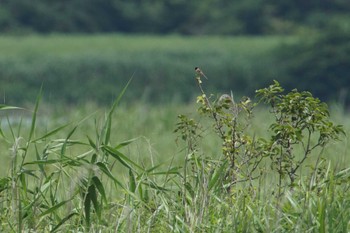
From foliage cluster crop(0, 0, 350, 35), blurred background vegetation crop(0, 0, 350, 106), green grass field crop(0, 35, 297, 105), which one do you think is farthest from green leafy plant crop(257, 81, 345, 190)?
foliage cluster crop(0, 0, 350, 35)

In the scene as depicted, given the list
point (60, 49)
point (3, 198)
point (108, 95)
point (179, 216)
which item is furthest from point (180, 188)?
point (60, 49)

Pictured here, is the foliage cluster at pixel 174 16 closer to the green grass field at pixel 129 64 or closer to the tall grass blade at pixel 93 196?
the green grass field at pixel 129 64

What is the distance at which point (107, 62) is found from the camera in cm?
3634

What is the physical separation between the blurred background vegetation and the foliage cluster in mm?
33

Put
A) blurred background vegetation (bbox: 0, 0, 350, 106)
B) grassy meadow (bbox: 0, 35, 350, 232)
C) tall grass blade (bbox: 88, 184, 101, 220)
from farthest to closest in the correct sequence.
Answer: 1. blurred background vegetation (bbox: 0, 0, 350, 106)
2. tall grass blade (bbox: 88, 184, 101, 220)
3. grassy meadow (bbox: 0, 35, 350, 232)

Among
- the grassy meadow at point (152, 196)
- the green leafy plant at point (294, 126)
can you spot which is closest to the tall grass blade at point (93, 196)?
the grassy meadow at point (152, 196)

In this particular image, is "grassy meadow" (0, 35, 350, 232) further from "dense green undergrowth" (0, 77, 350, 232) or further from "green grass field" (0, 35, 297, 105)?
"green grass field" (0, 35, 297, 105)

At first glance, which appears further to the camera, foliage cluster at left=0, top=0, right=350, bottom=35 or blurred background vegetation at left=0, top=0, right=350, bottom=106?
foliage cluster at left=0, top=0, right=350, bottom=35

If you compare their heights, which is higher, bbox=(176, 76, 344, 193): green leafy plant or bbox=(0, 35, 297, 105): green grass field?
bbox=(0, 35, 297, 105): green grass field

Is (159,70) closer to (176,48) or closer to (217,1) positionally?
(176,48)

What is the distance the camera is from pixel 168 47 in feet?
129

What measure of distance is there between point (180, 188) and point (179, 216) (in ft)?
0.69

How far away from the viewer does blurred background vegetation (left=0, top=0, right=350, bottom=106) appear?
1346 inches

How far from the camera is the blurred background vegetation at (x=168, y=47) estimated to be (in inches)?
1346
